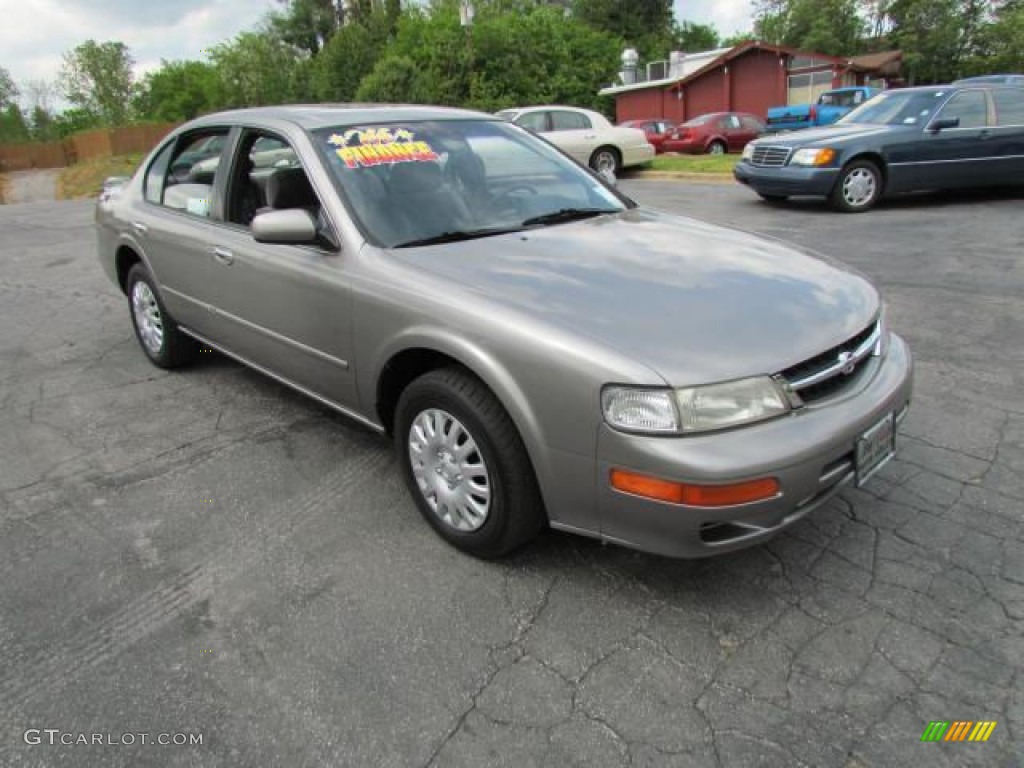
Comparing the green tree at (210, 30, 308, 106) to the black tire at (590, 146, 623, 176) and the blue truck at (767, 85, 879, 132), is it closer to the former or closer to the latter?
the blue truck at (767, 85, 879, 132)

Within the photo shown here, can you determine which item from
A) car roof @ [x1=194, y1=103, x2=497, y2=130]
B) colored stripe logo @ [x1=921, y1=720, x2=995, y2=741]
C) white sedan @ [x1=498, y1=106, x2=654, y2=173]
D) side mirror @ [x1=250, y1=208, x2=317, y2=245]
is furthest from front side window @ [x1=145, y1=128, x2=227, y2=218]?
white sedan @ [x1=498, y1=106, x2=654, y2=173]

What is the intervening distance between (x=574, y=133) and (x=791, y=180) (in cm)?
649

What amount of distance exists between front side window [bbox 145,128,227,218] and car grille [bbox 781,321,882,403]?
3.17m

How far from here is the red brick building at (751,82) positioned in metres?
32.8

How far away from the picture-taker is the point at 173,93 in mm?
72562

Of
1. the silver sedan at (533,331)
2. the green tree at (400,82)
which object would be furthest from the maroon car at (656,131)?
the silver sedan at (533,331)

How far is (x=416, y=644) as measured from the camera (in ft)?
7.70

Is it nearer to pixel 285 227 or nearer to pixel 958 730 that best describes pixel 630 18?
pixel 285 227

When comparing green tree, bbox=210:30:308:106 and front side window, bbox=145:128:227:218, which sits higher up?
green tree, bbox=210:30:308:106

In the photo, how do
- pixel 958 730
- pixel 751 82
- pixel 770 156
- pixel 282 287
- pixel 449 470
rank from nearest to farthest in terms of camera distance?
pixel 958 730, pixel 449 470, pixel 282 287, pixel 770 156, pixel 751 82

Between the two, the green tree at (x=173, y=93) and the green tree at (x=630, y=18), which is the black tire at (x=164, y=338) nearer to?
the green tree at (x=630, y=18)

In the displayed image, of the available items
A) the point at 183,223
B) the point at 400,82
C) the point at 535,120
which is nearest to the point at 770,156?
the point at 535,120

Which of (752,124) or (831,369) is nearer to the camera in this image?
(831,369)

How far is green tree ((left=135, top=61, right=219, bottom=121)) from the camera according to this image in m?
71.1
